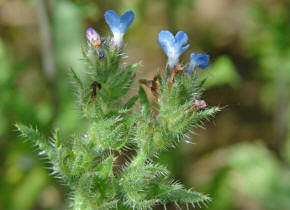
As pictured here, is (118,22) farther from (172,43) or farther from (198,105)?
(198,105)

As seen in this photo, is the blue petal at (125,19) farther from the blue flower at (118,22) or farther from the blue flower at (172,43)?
the blue flower at (172,43)

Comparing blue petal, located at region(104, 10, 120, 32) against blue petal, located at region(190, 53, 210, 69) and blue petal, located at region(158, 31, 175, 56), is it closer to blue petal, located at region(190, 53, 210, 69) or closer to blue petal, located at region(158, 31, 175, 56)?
blue petal, located at region(158, 31, 175, 56)

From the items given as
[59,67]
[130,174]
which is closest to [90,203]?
[130,174]

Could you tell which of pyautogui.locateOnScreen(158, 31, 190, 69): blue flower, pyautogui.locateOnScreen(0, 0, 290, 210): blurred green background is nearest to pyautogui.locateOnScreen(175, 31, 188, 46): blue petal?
pyautogui.locateOnScreen(158, 31, 190, 69): blue flower

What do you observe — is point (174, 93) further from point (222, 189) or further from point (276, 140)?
point (276, 140)

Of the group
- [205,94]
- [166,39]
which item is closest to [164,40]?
[166,39]

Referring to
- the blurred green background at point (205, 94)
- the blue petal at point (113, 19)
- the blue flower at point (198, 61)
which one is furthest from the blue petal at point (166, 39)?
A: the blurred green background at point (205, 94)
